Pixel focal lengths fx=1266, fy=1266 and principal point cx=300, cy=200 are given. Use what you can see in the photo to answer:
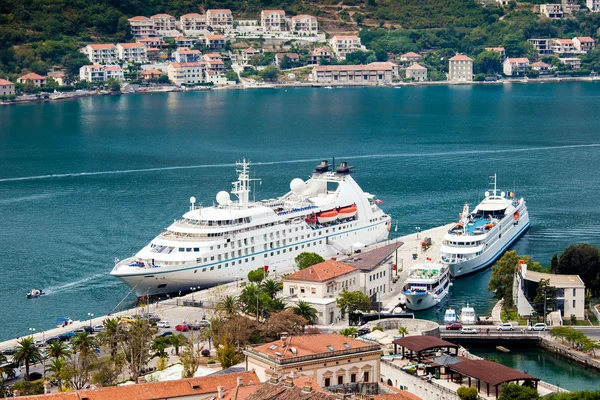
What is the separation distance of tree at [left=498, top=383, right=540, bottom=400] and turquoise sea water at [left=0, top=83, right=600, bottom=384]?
1644 cm

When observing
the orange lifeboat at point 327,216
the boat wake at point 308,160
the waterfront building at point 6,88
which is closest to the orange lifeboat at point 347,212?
the orange lifeboat at point 327,216

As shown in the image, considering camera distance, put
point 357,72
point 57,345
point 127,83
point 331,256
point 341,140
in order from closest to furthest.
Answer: point 57,345 → point 331,256 → point 341,140 → point 127,83 → point 357,72

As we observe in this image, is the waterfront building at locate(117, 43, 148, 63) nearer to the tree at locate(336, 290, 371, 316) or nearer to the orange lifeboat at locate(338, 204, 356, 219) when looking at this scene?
the orange lifeboat at locate(338, 204, 356, 219)

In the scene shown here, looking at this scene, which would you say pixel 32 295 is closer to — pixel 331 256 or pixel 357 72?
pixel 331 256

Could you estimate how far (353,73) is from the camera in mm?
196000

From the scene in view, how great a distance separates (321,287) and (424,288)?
538 centimetres

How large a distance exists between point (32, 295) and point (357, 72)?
142322 mm

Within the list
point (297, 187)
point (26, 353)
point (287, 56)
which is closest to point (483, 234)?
point (297, 187)

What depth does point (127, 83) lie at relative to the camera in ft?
602

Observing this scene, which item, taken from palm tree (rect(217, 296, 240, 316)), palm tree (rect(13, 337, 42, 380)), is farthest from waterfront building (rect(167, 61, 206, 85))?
palm tree (rect(13, 337, 42, 380))

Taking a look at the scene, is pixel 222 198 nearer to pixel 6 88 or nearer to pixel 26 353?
pixel 26 353

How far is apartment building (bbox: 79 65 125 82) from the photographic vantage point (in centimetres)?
17925

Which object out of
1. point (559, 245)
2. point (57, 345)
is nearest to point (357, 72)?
point (559, 245)

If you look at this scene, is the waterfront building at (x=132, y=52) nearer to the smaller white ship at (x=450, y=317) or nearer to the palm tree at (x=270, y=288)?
the palm tree at (x=270, y=288)
